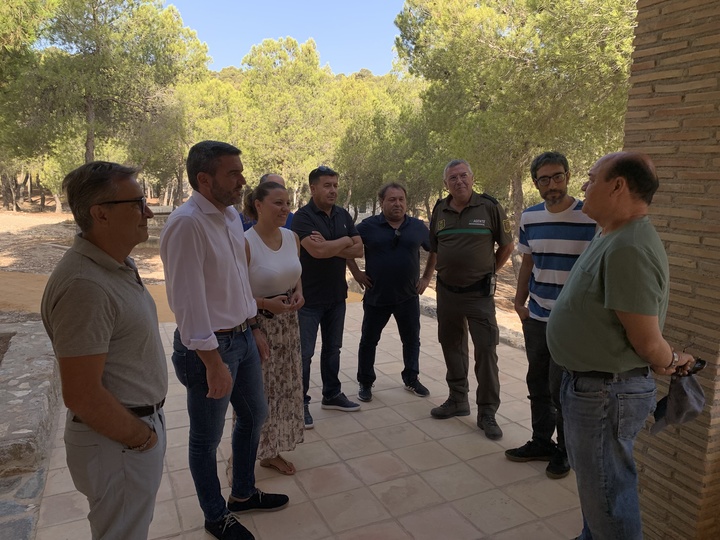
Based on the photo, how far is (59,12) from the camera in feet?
42.0

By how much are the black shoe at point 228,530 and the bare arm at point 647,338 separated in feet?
6.33

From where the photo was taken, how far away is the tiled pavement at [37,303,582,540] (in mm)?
2580

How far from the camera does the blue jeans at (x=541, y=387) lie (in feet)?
10.2

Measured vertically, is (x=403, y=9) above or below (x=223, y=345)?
above

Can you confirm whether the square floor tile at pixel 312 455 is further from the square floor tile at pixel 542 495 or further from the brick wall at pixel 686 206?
the brick wall at pixel 686 206

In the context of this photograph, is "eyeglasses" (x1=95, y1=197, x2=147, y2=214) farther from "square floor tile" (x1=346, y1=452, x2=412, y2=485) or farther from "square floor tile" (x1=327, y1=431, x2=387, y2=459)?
"square floor tile" (x1=327, y1=431, x2=387, y2=459)

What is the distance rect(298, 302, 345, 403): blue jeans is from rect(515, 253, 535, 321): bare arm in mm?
1294

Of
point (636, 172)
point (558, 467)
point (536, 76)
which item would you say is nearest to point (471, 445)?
point (558, 467)

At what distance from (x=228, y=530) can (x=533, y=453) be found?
1.93 metres

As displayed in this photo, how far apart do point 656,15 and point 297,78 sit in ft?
81.3

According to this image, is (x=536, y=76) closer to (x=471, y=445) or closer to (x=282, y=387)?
(x=471, y=445)

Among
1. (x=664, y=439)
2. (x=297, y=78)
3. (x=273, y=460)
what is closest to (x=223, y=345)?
(x=273, y=460)

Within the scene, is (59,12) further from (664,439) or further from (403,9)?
(664,439)

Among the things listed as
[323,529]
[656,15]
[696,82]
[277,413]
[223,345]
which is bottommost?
[323,529]
